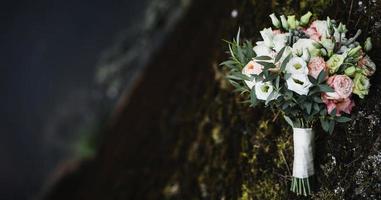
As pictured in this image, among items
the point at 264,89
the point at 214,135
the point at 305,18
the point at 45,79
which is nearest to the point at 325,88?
the point at 264,89

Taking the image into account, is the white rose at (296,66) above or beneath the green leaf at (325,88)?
above

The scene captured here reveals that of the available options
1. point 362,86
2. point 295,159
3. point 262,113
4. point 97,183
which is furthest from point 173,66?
point 362,86

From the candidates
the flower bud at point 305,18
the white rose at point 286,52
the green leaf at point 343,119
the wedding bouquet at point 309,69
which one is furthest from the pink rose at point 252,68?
the green leaf at point 343,119

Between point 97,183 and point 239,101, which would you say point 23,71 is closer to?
point 97,183

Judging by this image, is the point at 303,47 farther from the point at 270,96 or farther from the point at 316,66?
the point at 270,96

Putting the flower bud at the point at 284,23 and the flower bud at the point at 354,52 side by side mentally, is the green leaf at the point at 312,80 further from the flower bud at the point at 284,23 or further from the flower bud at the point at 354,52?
the flower bud at the point at 284,23

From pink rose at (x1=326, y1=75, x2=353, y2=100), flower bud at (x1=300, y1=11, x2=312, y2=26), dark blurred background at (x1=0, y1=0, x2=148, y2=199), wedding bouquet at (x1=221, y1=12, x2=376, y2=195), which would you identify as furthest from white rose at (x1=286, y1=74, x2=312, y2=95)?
dark blurred background at (x1=0, y1=0, x2=148, y2=199)

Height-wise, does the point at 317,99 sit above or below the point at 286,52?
below
